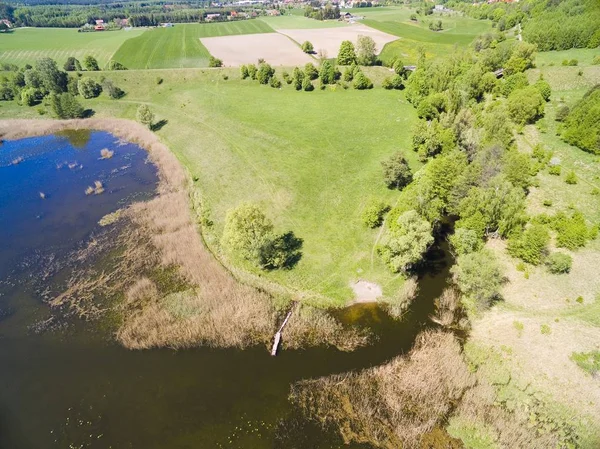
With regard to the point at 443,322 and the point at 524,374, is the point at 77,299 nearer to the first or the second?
the point at 443,322

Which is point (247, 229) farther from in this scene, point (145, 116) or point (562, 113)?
point (562, 113)

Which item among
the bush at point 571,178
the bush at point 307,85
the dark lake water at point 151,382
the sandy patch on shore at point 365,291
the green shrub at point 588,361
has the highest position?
the bush at point 307,85

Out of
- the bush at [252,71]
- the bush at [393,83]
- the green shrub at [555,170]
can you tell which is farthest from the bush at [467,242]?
the bush at [252,71]

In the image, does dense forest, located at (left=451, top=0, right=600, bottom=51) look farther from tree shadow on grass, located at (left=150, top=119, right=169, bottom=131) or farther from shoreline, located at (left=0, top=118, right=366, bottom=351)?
shoreline, located at (left=0, top=118, right=366, bottom=351)

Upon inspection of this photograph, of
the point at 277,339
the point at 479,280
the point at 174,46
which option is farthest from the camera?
the point at 174,46

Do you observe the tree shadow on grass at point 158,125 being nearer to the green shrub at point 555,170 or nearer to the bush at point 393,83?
the bush at point 393,83

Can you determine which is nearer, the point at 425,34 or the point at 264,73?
the point at 264,73

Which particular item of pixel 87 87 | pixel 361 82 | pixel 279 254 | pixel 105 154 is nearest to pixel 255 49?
pixel 361 82
